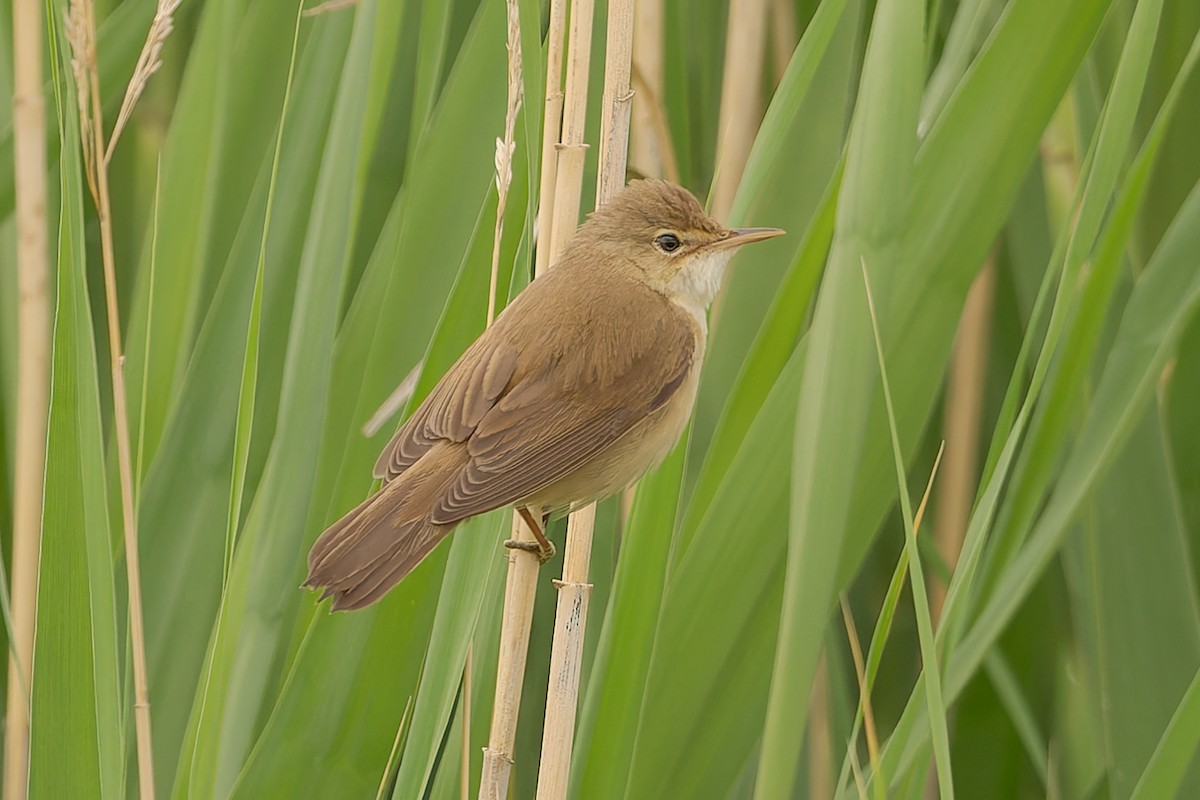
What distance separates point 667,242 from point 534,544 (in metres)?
0.55

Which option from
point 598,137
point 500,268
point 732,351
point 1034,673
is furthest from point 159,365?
point 1034,673

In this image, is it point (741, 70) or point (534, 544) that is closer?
point (534, 544)

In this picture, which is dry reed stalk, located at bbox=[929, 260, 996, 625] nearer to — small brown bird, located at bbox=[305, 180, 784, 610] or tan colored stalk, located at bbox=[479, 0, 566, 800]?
small brown bird, located at bbox=[305, 180, 784, 610]

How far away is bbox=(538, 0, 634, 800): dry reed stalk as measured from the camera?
148 centimetres

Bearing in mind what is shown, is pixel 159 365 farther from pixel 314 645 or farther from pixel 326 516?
pixel 314 645

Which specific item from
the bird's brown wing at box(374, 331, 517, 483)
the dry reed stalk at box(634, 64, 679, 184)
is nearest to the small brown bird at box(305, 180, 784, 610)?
the bird's brown wing at box(374, 331, 517, 483)

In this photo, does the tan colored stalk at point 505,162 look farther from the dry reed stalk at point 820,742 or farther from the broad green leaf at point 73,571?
the dry reed stalk at point 820,742

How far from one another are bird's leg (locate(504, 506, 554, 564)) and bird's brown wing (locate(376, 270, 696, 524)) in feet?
0.22

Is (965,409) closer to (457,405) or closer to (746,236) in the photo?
(746,236)

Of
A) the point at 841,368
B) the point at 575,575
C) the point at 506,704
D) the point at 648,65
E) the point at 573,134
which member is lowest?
the point at 506,704

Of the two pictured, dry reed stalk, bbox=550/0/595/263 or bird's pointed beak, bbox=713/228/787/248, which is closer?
dry reed stalk, bbox=550/0/595/263

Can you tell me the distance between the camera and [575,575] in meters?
1.57

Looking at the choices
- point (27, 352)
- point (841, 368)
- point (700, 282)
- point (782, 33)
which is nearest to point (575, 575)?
point (841, 368)

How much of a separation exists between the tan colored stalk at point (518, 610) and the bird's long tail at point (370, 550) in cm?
13
